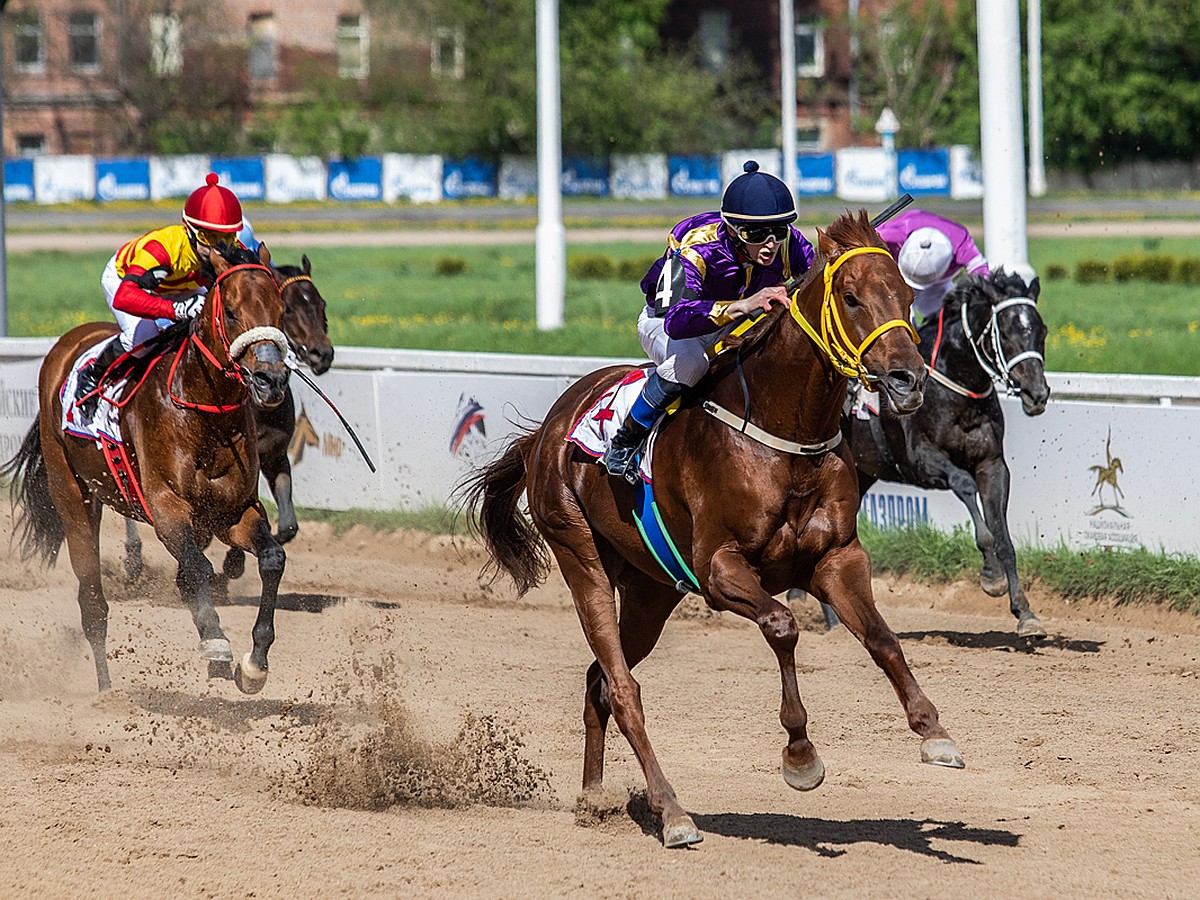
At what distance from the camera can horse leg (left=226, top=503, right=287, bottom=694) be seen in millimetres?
7012

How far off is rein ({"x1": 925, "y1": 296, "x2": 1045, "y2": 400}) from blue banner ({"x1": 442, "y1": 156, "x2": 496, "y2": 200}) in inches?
1503

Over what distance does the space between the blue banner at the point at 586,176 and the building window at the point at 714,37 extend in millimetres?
7611

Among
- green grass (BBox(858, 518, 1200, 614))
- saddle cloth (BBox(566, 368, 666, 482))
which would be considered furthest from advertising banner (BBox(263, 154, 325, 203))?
saddle cloth (BBox(566, 368, 666, 482))

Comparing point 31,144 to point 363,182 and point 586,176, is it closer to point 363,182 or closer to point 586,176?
point 363,182

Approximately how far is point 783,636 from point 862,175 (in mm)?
38568

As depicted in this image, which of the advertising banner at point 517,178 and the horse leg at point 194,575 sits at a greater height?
the advertising banner at point 517,178

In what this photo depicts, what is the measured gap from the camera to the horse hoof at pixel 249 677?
7.00 meters

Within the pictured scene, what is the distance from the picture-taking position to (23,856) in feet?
16.6

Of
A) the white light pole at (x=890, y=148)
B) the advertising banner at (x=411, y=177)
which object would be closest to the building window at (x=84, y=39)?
the advertising banner at (x=411, y=177)

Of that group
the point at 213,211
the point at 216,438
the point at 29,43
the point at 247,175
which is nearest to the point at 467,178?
the point at 247,175

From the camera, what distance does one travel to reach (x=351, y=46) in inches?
1961

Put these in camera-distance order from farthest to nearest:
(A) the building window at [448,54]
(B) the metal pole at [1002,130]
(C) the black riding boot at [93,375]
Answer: (A) the building window at [448,54] → (B) the metal pole at [1002,130] → (C) the black riding boot at [93,375]

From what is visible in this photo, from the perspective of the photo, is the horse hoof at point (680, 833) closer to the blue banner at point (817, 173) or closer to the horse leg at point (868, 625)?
the horse leg at point (868, 625)

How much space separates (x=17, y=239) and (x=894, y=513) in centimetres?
2921
